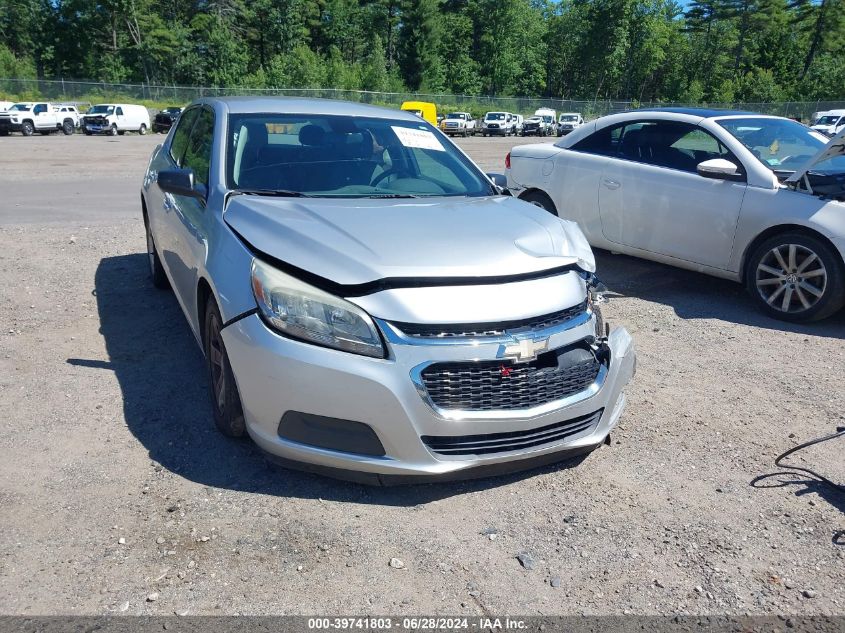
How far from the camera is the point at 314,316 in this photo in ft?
9.82

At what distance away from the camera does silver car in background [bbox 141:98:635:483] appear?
2932mm

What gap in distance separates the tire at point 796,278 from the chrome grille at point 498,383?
3.47 m

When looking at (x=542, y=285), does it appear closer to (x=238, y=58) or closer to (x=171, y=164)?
(x=171, y=164)

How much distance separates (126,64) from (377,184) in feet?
248

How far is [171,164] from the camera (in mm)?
5500

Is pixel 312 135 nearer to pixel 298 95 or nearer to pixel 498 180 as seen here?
pixel 498 180

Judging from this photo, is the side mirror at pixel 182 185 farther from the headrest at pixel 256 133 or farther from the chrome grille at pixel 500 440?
the chrome grille at pixel 500 440

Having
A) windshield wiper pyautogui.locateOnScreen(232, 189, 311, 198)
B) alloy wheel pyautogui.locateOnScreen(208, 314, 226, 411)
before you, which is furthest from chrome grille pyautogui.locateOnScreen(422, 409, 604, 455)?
windshield wiper pyautogui.locateOnScreen(232, 189, 311, 198)

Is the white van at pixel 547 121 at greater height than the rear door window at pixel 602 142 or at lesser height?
lesser

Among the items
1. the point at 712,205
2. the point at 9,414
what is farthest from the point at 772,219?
the point at 9,414

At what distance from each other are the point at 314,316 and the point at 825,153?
14.9 feet

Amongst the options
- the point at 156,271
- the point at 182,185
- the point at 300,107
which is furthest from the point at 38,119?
the point at 182,185

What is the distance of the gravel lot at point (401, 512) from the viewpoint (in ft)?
8.48

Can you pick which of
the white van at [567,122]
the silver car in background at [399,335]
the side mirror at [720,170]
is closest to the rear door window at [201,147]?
the silver car in background at [399,335]
